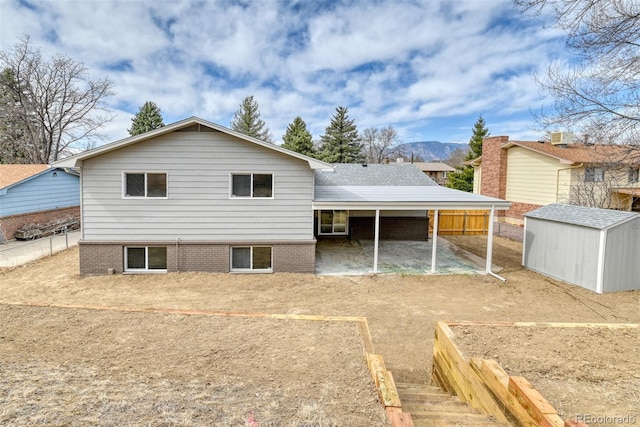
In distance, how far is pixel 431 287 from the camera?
33.4ft

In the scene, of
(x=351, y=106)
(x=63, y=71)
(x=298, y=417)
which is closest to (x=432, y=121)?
(x=351, y=106)

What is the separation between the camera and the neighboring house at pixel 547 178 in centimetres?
1825

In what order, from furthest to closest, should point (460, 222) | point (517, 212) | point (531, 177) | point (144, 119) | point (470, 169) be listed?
1. point (144, 119)
2. point (470, 169)
3. point (517, 212)
4. point (531, 177)
5. point (460, 222)

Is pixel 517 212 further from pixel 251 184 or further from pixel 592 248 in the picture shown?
pixel 251 184

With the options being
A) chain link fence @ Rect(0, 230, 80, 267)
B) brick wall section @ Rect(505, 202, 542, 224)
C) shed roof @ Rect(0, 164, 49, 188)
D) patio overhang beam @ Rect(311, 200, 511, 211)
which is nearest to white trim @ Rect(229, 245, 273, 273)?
patio overhang beam @ Rect(311, 200, 511, 211)

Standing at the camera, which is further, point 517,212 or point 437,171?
point 437,171

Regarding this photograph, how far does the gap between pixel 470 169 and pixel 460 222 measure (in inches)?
660

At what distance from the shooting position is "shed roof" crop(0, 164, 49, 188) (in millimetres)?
16141

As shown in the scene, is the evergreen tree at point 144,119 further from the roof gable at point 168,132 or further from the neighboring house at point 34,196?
the roof gable at point 168,132

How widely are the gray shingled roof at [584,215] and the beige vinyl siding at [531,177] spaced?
10124mm

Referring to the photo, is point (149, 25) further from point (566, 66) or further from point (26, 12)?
point (566, 66)

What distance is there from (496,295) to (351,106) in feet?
124

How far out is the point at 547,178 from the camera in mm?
20844

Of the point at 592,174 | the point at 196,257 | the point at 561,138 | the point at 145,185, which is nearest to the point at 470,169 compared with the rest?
the point at 561,138
